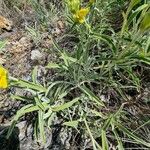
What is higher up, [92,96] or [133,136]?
[92,96]

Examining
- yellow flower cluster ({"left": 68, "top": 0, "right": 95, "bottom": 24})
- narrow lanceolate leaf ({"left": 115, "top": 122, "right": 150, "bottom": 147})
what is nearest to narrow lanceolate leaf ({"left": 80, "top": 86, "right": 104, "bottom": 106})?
narrow lanceolate leaf ({"left": 115, "top": 122, "right": 150, "bottom": 147})

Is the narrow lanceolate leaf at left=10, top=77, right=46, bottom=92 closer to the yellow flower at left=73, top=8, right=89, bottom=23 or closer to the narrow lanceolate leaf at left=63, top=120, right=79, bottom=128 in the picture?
the narrow lanceolate leaf at left=63, top=120, right=79, bottom=128

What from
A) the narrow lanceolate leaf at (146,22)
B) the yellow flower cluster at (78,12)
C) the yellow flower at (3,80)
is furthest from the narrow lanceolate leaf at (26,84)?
the narrow lanceolate leaf at (146,22)

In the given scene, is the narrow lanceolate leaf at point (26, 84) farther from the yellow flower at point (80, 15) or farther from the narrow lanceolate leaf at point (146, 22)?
the narrow lanceolate leaf at point (146, 22)

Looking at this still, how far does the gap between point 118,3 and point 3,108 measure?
3.24ft

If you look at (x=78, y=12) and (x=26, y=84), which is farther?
(x=26, y=84)

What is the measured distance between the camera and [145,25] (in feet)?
4.84

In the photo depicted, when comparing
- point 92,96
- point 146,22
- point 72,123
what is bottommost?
point 72,123

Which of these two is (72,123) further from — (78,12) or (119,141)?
(78,12)

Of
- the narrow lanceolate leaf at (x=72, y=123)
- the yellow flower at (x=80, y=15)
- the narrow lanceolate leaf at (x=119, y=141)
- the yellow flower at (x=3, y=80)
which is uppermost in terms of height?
the yellow flower at (x=80, y=15)

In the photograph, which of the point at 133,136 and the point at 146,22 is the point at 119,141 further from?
the point at 146,22

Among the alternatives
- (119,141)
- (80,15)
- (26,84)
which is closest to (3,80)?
(26,84)

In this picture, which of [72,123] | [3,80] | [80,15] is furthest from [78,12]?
[72,123]

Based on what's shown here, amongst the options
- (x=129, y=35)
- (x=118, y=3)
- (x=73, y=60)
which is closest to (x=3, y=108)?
(x=73, y=60)
